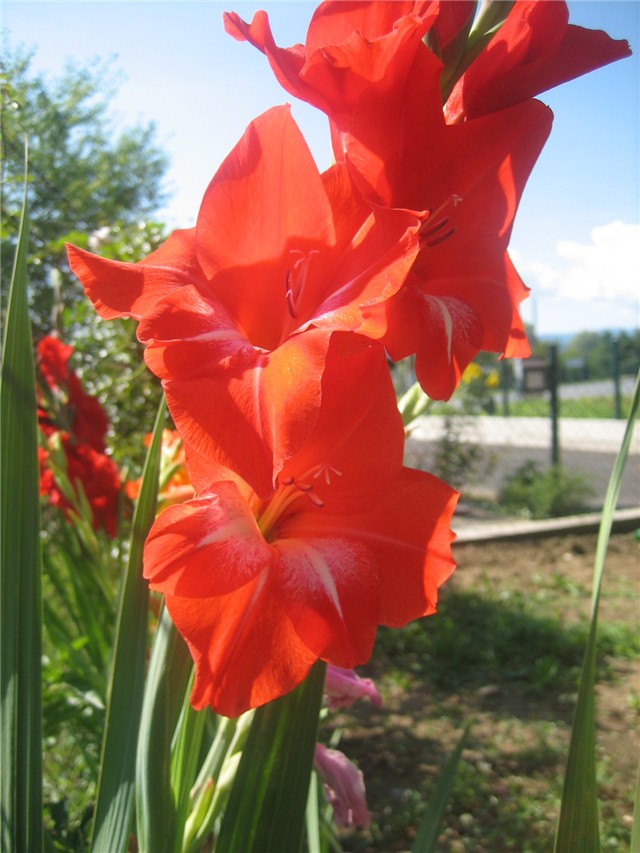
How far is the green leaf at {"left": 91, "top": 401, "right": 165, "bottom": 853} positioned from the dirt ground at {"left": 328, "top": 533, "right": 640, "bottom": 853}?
159cm

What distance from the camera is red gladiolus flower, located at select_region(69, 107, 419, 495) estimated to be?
367mm

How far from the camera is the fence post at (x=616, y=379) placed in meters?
7.33

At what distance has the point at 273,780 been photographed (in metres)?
0.53

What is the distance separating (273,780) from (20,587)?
0.25m

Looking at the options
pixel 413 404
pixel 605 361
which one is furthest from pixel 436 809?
pixel 605 361

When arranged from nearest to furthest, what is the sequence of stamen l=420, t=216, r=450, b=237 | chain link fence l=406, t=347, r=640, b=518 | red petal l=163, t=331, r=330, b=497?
red petal l=163, t=331, r=330, b=497
stamen l=420, t=216, r=450, b=237
chain link fence l=406, t=347, r=640, b=518

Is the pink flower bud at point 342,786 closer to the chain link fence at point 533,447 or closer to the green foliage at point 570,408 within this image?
the chain link fence at point 533,447

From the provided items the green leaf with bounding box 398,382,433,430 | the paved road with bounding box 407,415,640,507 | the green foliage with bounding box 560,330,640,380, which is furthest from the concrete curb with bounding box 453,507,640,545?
the green leaf with bounding box 398,382,433,430

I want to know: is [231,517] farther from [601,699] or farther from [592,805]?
[601,699]

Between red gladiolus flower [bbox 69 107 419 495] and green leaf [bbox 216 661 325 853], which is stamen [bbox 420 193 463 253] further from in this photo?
green leaf [bbox 216 661 325 853]

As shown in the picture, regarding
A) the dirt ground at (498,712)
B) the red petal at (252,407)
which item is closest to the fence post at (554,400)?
the dirt ground at (498,712)

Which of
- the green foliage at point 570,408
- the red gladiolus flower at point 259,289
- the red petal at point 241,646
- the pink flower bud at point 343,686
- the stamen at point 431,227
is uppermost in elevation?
the stamen at point 431,227

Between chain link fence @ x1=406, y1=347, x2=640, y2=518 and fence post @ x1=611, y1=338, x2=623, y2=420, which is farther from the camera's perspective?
fence post @ x1=611, y1=338, x2=623, y2=420

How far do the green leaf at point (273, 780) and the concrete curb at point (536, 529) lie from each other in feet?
13.0
